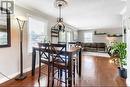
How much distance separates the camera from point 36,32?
4.93 meters

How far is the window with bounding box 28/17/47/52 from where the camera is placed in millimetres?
4527

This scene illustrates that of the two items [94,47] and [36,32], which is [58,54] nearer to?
[36,32]

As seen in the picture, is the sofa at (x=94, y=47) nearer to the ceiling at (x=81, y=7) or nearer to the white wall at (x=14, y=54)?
the ceiling at (x=81, y=7)

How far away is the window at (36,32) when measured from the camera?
4.53 m

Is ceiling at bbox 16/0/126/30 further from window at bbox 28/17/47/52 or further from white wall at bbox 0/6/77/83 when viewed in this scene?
window at bbox 28/17/47/52

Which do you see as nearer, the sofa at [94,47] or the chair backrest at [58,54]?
the chair backrest at [58,54]

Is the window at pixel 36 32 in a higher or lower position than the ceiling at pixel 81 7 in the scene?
lower

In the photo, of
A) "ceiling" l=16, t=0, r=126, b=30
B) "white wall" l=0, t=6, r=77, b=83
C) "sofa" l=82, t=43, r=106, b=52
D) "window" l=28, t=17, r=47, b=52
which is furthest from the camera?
"sofa" l=82, t=43, r=106, b=52

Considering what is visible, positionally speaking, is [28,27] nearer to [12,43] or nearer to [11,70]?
[12,43]

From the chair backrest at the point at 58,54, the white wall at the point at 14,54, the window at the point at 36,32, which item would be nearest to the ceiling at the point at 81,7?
the white wall at the point at 14,54

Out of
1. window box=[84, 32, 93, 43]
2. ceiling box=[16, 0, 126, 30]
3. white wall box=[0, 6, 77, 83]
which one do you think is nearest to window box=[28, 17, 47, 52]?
white wall box=[0, 6, 77, 83]

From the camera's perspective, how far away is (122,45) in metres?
3.61

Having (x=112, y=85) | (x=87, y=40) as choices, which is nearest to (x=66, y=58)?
(x=112, y=85)

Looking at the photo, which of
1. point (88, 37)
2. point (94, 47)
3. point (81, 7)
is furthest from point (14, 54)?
point (88, 37)
